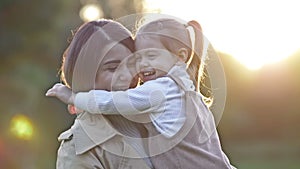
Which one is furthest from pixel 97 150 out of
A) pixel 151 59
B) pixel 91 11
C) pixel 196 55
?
pixel 91 11

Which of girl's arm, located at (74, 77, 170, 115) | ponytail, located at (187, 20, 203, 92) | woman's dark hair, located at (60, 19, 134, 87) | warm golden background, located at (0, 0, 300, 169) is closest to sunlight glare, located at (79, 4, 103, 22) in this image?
warm golden background, located at (0, 0, 300, 169)

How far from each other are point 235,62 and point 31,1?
6.04m

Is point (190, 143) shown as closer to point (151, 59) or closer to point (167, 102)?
point (167, 102)

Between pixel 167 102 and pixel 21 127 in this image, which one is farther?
pixel 21 127

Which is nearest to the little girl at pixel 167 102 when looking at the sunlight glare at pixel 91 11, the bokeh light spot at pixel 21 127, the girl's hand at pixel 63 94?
the girl's hand at pixel 63 94

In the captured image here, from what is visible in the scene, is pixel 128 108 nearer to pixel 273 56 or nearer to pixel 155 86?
pixel 155 86

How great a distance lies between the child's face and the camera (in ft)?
5.83

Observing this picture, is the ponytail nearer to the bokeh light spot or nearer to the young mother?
the young mother

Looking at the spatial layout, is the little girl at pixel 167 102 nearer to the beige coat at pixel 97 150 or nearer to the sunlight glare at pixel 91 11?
the beige coat at pixel 97 150

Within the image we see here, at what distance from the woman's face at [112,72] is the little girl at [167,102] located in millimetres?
34

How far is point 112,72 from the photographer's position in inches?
65.7

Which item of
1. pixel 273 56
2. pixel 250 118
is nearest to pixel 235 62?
pixel 273 56

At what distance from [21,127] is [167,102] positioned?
8363mm

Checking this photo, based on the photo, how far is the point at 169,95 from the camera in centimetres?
168
